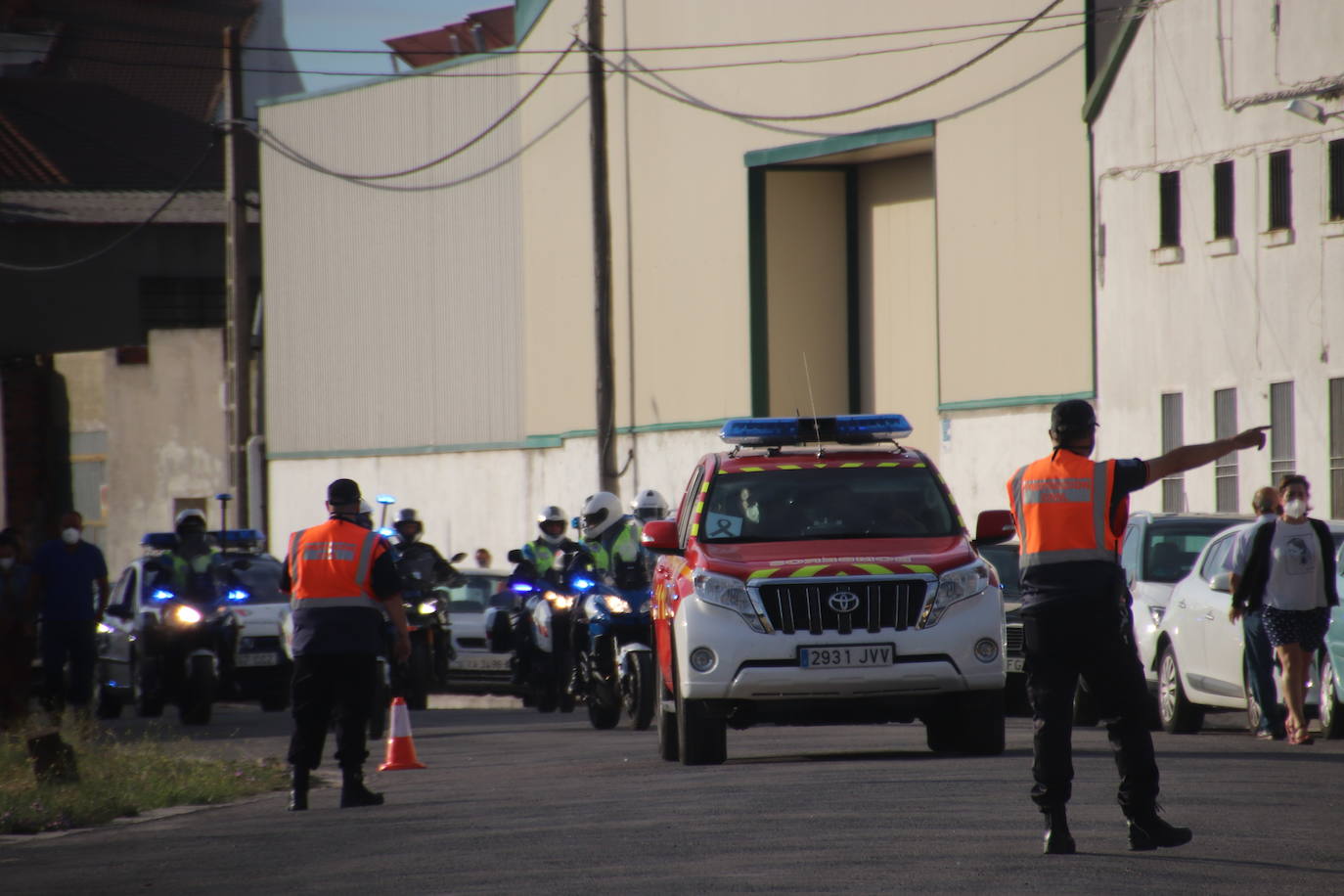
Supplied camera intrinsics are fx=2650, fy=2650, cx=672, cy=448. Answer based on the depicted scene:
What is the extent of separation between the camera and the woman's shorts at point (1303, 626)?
17375 mm

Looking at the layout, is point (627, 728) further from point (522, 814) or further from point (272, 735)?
point (522, 814)

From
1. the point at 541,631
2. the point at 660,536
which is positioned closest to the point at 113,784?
the point at 660,536

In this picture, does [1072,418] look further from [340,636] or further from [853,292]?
[853,292]

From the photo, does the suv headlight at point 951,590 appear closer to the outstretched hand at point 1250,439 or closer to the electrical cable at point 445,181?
the outstretched hand at point 1250,439

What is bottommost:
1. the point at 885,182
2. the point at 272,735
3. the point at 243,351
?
the point at 272,735

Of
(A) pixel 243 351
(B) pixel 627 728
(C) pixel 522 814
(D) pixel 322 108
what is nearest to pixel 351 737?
(C) pixel 522 814

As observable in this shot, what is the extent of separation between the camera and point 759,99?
3950cm

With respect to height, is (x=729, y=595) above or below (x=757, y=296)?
below

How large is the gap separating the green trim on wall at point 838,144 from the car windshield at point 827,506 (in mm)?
21261

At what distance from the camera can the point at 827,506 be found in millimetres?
15656

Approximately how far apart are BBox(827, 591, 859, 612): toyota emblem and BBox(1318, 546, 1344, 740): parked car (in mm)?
4050

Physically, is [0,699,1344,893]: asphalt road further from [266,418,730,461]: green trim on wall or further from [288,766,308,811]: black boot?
[266,418,730,461]: green trim on wall

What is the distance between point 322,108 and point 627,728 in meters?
31.0

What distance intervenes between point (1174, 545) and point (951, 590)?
6.37 m
